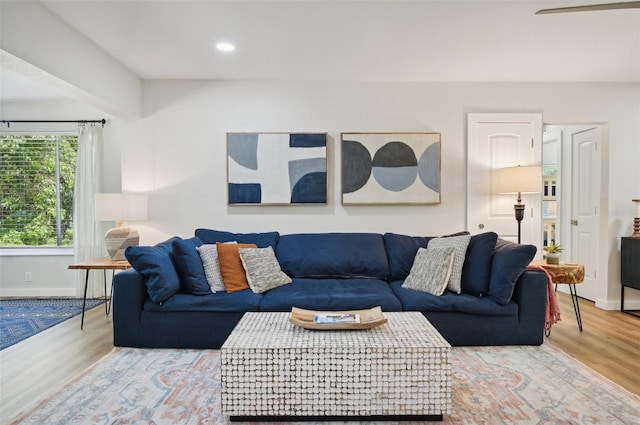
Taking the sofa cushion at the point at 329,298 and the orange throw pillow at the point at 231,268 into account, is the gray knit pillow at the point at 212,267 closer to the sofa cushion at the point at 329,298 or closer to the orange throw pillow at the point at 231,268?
the orange throw pillow at the point at 231,268

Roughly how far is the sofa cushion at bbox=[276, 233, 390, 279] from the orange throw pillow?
49cm

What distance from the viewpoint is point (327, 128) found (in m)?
4.18

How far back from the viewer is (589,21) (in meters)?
2.79

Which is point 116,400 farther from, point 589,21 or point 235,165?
point 589,21

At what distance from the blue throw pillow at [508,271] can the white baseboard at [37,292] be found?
4741 millimetres

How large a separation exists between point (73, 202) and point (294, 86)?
3039 millimetres

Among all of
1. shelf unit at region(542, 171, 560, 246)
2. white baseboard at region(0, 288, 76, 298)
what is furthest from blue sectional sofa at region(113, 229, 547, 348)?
shelf unit at region(542, 171, 560, 246)

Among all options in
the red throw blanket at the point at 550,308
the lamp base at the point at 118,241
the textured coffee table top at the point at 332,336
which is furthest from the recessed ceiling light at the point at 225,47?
the red throw blanket at the point at 550,308

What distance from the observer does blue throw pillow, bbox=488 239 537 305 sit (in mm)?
A: 2932

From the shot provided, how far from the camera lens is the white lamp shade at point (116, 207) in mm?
3723

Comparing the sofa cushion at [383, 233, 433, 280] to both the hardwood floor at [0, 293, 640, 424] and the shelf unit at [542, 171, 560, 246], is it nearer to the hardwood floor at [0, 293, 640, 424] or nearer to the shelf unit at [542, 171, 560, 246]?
the hardwood floor at [0, 293, 640, 424]

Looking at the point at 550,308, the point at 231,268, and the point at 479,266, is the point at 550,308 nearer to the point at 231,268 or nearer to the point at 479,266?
the point at 479,266

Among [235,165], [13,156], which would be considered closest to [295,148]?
[235,165]

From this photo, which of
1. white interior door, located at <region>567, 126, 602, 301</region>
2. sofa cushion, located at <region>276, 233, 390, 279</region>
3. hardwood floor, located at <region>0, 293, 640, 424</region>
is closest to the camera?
hardwood floor, located at <region>0, 293, 640, 424</region>
